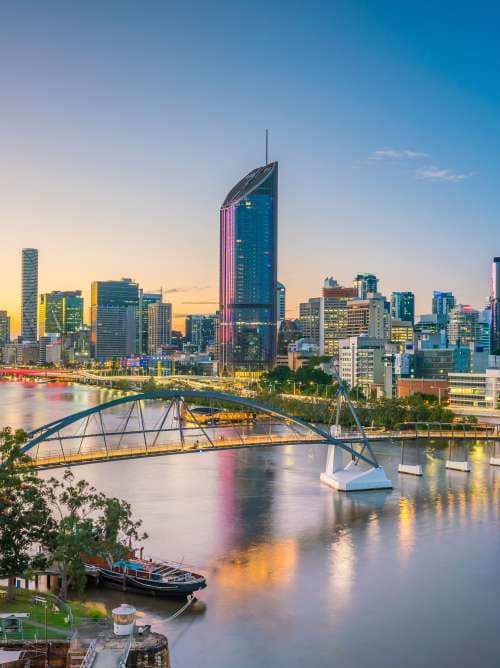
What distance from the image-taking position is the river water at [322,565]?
14484mm

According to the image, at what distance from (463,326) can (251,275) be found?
31.6 metres

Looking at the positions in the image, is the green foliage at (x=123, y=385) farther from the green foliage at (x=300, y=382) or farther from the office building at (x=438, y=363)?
the office building at (x=438, y=363)

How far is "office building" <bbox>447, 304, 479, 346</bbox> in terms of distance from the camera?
375 ft

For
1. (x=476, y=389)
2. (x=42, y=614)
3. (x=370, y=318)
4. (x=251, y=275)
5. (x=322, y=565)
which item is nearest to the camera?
(x=42, y=614)

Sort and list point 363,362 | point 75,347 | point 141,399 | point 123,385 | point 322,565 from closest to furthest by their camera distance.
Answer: point 322,565, point 141,399, point 363,362, point 123,385, point 75,347

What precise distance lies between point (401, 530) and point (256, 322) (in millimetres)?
99986

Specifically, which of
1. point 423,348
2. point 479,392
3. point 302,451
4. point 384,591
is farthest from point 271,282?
point 384,591

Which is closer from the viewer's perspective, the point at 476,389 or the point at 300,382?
the point at 476,389

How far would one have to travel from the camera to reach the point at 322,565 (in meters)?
19.1

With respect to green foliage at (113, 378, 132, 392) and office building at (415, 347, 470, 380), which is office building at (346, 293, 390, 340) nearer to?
green foliage at (113, 378, 132, 392)

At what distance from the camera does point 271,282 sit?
123375 millimetres

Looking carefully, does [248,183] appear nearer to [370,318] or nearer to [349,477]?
[370,318]

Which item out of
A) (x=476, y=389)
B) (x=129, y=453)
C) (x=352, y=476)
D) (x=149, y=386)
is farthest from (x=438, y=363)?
(x=129, y=453)

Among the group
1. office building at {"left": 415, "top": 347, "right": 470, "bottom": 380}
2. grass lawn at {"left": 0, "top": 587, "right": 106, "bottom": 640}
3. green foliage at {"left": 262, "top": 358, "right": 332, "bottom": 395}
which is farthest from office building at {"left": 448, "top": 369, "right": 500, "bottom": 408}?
grass lawn at {"left": 0, "top": 587, "right": 106, "bottom": 640}
